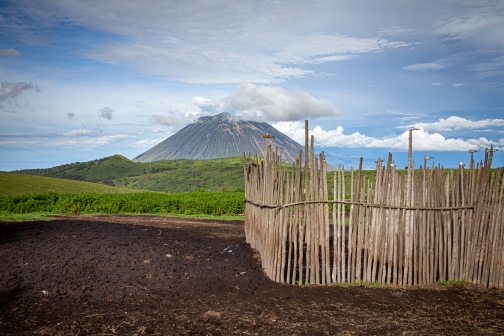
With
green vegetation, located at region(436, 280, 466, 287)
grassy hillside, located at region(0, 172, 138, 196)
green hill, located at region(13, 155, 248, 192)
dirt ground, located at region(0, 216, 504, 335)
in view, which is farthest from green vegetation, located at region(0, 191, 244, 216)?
green hill, located at region(13, 155, 248, 192)

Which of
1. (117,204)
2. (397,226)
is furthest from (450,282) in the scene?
(117,204)

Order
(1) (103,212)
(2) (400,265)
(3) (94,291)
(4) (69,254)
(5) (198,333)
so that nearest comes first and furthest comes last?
(5) (198,333) < (3) (94,291) < (2) (400,265) < (4) (69,254) < (1) (103,212)

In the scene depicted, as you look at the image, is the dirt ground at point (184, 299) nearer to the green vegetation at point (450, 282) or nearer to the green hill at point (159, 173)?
the green vegetation at point (450, 282)

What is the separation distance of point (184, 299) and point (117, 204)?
1377cm

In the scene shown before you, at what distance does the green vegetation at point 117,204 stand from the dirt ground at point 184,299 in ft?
32.6

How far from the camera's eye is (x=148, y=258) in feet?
26.4

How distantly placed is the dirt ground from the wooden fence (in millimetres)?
348

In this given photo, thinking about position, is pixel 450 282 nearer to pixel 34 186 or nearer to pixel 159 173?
pixel 34 186

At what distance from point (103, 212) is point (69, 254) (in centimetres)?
1140

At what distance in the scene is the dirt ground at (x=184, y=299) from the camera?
17.5 feet

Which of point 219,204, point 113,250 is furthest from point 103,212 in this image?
point 113,250

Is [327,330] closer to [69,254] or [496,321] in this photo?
[496,321]

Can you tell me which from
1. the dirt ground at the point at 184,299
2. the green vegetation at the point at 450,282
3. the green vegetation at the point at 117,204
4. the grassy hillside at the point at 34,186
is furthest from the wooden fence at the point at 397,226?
the grassy hillside at the point at 34,186

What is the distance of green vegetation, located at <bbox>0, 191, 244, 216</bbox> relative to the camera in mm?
18656
